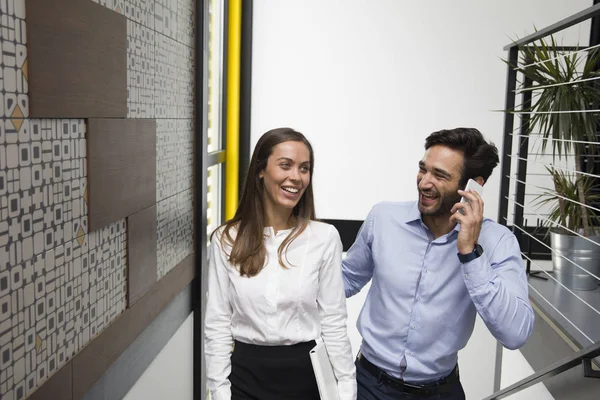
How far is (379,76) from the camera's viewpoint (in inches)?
182

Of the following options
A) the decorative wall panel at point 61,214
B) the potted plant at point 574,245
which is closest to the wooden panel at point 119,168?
the decorative wall panel at point 61,214

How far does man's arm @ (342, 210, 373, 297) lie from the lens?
7.72 ft

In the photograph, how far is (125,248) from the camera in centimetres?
205

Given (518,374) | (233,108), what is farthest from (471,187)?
(233,108)

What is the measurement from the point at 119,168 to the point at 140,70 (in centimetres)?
39

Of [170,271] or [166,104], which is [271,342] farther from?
[166,104]

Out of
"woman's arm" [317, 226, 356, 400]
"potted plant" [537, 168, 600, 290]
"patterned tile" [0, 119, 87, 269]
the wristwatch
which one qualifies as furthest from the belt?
"potted plant" [537, 168, 600, 290]

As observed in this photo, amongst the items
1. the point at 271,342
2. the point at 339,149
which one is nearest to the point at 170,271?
the point at 271,342

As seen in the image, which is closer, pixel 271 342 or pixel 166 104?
pixel 271 342

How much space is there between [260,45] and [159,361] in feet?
8.76

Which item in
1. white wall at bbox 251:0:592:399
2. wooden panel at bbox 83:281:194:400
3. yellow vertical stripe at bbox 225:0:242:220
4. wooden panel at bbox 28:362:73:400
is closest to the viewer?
wooden panel at bbox 28:362:73:400

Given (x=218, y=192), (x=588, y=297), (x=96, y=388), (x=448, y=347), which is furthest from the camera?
(x=218, y=192)

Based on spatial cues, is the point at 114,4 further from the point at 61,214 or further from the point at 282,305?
the point at 282,305

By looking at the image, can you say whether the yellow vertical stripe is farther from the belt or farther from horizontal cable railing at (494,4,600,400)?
the belt
